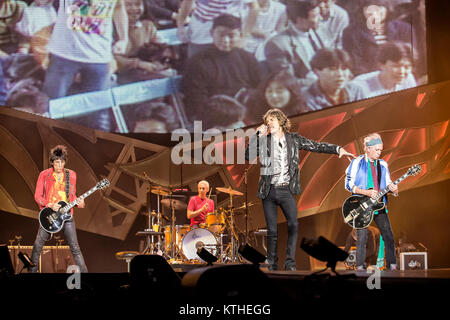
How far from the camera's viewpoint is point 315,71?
10.9 metres

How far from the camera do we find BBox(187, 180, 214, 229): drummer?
9.96 metres

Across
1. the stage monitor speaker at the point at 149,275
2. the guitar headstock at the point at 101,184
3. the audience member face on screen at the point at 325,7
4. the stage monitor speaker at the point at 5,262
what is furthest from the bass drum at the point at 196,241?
the stage monitor speaker at the point at 149,275

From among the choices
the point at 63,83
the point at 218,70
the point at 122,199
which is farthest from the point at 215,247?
the point at 63,83

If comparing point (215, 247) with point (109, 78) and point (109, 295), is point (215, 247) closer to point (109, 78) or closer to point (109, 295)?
point (109, 78)

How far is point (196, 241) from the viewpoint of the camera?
31.2 feet

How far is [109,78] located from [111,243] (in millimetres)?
3015

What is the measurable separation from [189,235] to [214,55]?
346 cm

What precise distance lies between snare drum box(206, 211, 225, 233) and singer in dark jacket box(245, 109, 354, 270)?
3251 mm

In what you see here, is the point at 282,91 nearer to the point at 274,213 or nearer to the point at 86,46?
the point at 86,46

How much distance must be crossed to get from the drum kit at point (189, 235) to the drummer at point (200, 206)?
144 mm

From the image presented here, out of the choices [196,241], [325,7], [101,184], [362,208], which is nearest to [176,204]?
[196,241]

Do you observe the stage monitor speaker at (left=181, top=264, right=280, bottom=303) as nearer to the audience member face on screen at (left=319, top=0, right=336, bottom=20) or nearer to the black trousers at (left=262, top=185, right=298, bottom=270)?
the black trousers at (left=262, top=185, right=298, bottom=270)

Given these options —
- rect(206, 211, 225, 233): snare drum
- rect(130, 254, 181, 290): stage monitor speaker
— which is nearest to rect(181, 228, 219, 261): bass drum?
rect(206, 211, 225, 233): snare drum

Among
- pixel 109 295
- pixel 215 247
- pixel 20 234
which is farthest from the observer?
pixel 20 234
